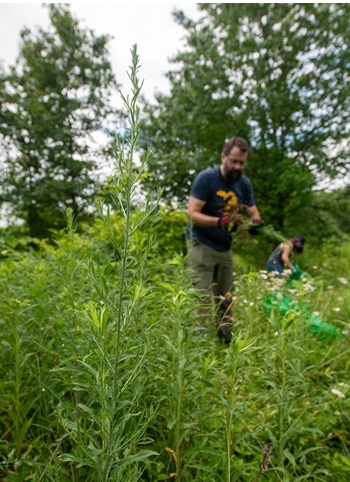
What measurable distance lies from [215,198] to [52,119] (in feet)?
52.7

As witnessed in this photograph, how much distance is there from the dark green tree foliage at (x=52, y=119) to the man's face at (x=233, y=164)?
44.2 feet

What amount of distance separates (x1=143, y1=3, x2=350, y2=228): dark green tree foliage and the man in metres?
7.47

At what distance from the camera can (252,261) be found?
11.7 meters

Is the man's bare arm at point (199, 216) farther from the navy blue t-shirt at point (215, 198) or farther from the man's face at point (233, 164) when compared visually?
the man's face at point (233, 164)

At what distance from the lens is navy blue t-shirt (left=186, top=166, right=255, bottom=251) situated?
3.75 metres

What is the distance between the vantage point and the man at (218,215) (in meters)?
3.68

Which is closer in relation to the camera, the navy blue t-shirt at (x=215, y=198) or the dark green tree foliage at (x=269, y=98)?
the navy blue t-shirt at (x=215, y=198)

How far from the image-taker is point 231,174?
12.5ft

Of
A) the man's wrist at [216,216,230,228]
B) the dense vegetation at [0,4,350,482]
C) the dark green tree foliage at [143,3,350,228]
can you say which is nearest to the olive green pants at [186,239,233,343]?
the man's wrist at [216,216,230,228]

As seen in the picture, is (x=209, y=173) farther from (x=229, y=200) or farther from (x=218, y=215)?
(x=218, y=215)

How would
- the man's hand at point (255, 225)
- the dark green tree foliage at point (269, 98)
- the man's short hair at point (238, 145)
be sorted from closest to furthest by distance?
the man's short hair at point (238, 145) < the man's hand at point (255, 225) < the dark green tree foliage at point (269, 98)

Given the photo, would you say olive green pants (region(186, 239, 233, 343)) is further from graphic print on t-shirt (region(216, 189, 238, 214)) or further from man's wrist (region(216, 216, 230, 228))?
graphic print on t-shirt (region(216, 189, 238, 214))

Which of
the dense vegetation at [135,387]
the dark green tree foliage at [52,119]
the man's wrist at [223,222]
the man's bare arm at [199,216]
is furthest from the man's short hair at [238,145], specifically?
the dark green tree foliage at [52,119]

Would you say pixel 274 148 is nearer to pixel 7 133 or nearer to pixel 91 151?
pixel 91 151
